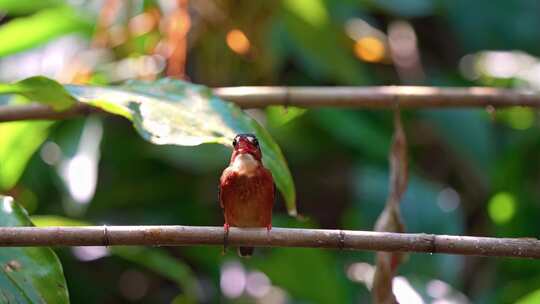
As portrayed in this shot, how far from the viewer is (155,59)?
3.26m

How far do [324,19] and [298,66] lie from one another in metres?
0.63

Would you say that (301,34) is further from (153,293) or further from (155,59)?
(153,293)

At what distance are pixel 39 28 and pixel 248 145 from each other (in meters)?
1.45

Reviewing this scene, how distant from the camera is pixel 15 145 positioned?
253 centimetres

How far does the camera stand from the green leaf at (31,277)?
66.3 inches

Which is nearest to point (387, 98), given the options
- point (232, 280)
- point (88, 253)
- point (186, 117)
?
point (186, 117)

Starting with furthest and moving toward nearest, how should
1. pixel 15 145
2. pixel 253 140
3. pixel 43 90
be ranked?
pixel 15 145
pixel 253 140
pixel 43 90

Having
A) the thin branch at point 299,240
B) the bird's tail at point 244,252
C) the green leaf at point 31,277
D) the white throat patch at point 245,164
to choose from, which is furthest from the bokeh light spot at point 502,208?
the green leaf at point 31,277

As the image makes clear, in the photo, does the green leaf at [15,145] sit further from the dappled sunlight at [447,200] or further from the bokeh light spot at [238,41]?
the dappled sunlight at [447,200]

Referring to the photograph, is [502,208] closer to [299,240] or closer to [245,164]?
[245,164]

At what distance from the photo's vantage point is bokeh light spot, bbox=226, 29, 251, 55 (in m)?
2.85

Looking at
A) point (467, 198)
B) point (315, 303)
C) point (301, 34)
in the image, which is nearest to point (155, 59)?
point (301, 34)

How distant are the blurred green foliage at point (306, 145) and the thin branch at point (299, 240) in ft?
3.46

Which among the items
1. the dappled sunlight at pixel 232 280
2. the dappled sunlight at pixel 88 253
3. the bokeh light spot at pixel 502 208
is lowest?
the dappled sunlight at pixel 232 280
